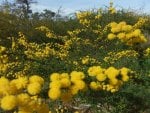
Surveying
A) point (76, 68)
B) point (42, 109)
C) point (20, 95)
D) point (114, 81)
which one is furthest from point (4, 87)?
point (76, 68)

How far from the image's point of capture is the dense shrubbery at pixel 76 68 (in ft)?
10.1

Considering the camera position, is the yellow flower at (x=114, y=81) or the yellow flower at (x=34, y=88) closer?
the yellow flower at (x=34, y=88)

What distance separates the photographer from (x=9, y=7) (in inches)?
604

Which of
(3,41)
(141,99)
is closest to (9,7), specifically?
(3,41)

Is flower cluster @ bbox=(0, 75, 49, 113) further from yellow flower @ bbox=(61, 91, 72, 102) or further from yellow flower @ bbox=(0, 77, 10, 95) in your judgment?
yellow flower @ bbox=(61, 91, 72, 102)

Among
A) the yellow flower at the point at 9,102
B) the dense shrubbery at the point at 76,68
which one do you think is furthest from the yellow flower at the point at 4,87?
the yellow flower at the point at 9,102

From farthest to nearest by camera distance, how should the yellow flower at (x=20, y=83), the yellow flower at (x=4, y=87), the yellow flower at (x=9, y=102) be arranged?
the yellow flower at (x=20, y=83) → the yellow flower at (x=4, y=87) → the yellow flower at (x=9, y=102)

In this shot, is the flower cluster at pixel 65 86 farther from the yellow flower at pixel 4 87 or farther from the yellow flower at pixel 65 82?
the yellow flower at pixel 4 87

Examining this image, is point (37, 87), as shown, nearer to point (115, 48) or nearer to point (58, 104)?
point (58, 104)

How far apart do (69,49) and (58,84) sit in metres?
9.32

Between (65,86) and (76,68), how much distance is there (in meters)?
6.56

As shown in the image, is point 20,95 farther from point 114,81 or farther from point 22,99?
point 114,81

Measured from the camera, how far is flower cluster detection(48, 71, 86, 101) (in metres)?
3.00

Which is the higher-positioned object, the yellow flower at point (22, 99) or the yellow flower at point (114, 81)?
the yellow flower at point (114, 81)
